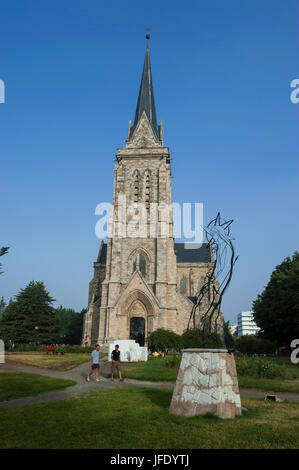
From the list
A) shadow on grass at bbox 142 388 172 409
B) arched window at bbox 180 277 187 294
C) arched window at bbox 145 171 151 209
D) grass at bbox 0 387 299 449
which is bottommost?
shadow on grass at bbox 142 388 172 409

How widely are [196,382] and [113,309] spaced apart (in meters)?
25.8

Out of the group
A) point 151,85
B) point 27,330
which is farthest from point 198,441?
point 151,85

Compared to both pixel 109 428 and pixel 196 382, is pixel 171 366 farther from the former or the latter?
pixel 109 428

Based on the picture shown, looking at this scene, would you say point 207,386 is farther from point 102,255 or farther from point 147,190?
point 102,255

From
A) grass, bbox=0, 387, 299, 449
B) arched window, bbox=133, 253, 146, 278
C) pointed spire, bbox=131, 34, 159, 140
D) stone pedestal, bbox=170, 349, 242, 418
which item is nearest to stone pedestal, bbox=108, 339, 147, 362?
arched window, bbox=133, 253, 146, 278

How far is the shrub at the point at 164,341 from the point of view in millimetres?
26047

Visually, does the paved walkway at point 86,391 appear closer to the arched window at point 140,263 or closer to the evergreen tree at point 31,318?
the arched window at point 140,263

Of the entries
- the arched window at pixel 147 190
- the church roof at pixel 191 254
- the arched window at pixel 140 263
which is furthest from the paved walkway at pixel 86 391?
the church roof at pixel 191 254

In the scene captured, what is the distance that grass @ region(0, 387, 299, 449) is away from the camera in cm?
517

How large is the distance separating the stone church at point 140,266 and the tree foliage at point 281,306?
7012 mm

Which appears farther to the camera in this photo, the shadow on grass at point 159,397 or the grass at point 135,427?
the shadow on grass at point 159,397

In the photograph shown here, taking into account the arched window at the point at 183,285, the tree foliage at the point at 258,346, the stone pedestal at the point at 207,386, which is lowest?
the tree foliage at the point at 258,346

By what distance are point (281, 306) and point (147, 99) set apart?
31.3 metres

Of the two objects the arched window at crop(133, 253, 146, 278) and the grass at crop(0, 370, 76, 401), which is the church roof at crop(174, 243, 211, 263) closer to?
the arched window at crop(133, 253, 146, 278)
